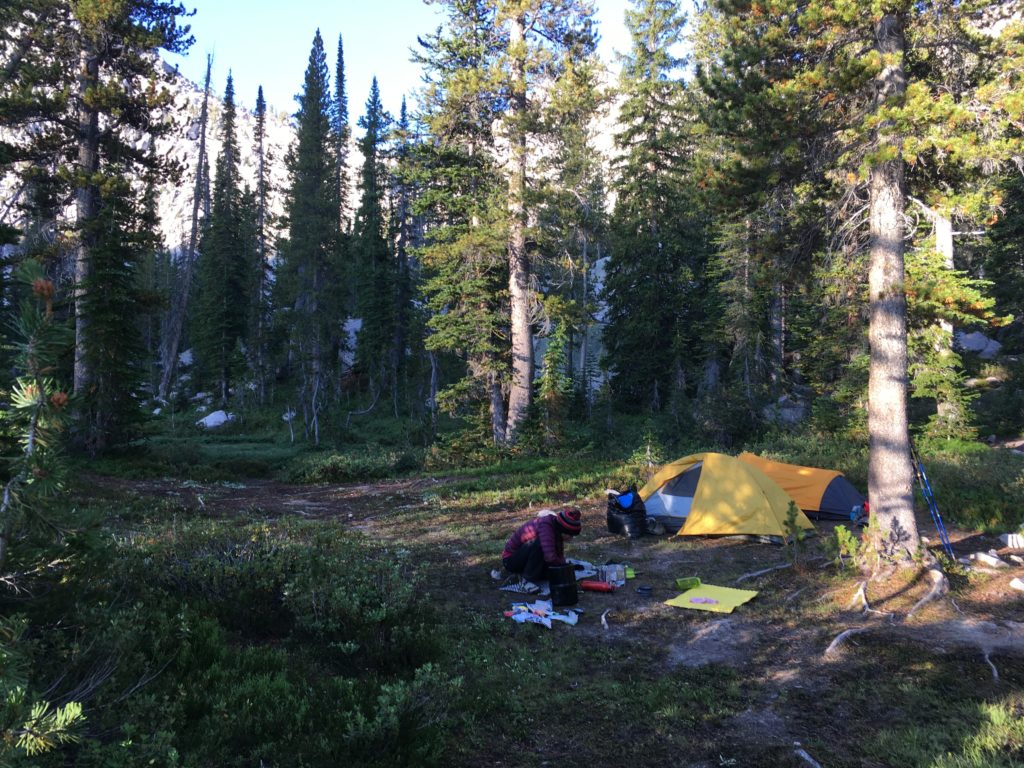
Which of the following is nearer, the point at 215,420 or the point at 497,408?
the point at 497,408

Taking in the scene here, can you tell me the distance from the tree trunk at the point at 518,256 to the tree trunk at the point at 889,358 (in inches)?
466

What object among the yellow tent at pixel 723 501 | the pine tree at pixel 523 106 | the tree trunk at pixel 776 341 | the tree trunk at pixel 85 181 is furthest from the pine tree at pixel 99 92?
the tree trunk at pixel 776 341

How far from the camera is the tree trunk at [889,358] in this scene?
8.02 m

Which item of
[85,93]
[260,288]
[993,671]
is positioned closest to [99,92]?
[85,93]

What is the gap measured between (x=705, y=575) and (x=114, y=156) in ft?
63.7

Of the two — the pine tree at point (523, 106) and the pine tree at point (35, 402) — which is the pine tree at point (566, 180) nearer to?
the pine tree at point (523, 106)

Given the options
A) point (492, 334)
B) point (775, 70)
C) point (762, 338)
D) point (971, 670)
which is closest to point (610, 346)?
point (762, 338)

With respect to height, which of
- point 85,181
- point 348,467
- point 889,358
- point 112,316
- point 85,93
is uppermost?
point 85,93

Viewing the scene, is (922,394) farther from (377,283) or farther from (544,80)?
(377,283)

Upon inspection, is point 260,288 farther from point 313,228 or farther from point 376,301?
point 376,301

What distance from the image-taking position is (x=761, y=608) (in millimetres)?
7453

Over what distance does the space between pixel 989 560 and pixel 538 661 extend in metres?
6.73

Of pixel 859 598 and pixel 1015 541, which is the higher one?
pixel 1015 541

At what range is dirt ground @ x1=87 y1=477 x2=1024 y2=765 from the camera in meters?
5.75
